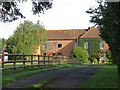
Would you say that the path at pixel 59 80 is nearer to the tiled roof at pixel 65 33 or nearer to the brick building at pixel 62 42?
the brick building at pixel 62 42

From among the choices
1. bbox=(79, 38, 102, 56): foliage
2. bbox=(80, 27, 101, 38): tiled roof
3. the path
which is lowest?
the path

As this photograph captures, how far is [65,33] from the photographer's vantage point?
63062 millimetres

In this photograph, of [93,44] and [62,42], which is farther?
[62,42]

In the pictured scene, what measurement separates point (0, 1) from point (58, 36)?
50.2 meters

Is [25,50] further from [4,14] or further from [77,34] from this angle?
[4,14]

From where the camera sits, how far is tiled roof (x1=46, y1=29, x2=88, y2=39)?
6115 cm

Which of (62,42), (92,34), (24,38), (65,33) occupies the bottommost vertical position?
(62,42)

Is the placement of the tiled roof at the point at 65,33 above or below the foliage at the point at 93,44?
above

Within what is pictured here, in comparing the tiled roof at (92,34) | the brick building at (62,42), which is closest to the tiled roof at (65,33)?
the brick building at (62,42)

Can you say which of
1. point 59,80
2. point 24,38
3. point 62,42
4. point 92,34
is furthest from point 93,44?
point 59,80

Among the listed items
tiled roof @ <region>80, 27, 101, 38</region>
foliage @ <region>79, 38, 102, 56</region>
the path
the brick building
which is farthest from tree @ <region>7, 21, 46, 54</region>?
the path

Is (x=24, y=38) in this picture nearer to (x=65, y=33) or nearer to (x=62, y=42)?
(x=62, y=42)

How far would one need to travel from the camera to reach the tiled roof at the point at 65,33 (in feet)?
201

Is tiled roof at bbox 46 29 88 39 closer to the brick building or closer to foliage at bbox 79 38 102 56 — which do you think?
the brick building
